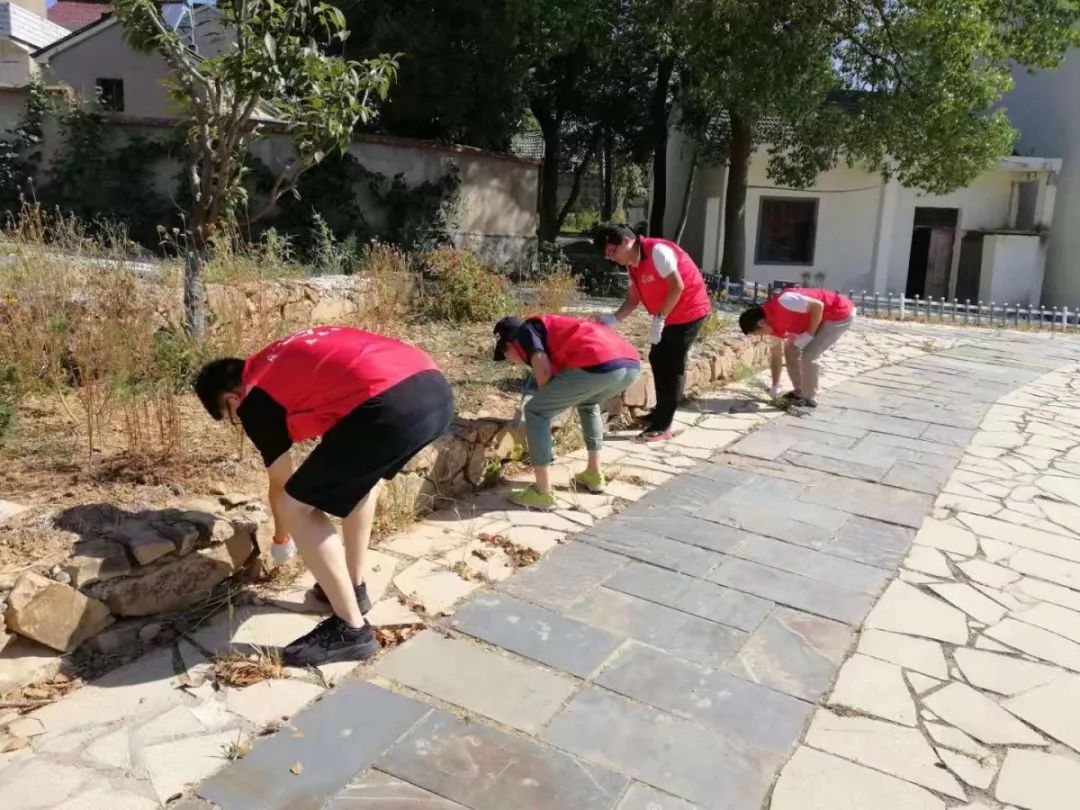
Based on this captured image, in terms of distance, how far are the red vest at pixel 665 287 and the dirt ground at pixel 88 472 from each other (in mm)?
2700

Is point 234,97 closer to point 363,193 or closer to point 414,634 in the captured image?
point 414,634

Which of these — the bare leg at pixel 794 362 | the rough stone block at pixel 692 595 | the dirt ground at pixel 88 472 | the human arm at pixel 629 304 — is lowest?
the rough stone block at pixel 692 595

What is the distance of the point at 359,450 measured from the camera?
272 cm

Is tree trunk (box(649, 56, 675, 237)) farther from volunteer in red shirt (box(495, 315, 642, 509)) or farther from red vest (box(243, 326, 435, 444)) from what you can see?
red vest (box(243, 326, 435, 444))

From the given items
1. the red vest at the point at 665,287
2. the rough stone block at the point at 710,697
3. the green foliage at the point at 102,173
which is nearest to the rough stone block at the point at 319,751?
the rough stone block at the point at 710,697

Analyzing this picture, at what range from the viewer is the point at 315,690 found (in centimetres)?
277

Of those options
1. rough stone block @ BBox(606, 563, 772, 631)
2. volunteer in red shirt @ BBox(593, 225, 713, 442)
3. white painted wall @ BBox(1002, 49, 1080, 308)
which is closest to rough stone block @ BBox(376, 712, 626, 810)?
rough stone block @ BBox(606, 563, 772, 631)

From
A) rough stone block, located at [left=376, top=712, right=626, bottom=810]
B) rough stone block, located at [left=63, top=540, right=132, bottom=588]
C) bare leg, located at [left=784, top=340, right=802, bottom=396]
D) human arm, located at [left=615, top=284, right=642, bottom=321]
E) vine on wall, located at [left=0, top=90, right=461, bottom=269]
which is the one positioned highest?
vine on wall, located at [left=0, top=90, right=461, bottom=269]

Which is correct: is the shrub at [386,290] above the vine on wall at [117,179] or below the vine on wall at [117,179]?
below

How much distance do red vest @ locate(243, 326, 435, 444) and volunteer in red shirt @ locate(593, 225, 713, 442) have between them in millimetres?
2644

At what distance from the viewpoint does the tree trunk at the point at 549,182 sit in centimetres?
1955

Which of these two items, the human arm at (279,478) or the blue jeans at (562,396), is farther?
the blue jeans at (562,396)

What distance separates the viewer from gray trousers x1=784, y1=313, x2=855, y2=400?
651 cm

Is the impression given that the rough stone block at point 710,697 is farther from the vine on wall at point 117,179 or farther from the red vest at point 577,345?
the vine on wall at point 117,179
